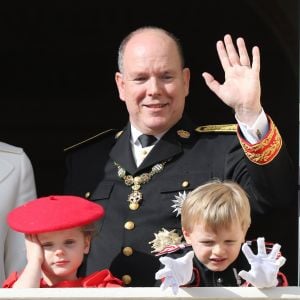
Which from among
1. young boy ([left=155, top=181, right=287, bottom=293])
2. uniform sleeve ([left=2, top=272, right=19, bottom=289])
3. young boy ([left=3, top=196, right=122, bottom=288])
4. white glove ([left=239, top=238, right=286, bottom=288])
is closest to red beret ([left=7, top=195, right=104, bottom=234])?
young boy ([left=3, top=196, right=122, bottom=288])

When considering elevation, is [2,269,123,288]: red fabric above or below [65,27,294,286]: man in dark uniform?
below

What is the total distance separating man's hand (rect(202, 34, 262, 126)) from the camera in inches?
148

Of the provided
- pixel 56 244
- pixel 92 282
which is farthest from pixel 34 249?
pixel 92 282

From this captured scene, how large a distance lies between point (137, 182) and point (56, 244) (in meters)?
0.42

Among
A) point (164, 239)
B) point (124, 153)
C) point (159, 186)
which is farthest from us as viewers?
point (124, 153)

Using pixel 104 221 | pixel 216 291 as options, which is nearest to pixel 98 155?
pixel 104 221

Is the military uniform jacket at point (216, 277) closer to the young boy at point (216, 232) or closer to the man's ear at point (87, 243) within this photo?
the young boy at point (216, 232)

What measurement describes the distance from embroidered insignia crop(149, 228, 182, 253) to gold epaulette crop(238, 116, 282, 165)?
1.02 ft

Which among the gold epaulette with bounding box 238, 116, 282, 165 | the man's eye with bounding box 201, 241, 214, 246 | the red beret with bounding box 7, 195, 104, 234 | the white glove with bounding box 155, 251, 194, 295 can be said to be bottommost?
the white glove with bounding box 155, 251, 194, 295

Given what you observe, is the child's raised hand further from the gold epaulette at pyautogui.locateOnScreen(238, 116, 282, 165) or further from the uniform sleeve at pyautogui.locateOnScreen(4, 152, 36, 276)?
the gold epaulette at pyautogui.locateOnScreen(238, 116, 282, 165)

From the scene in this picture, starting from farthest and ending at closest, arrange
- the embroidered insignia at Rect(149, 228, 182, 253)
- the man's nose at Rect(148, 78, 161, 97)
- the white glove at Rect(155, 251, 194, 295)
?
1. the man's nose at Rect(148, 78, 161, 97)
2. the embroidered insignia at Rect(149, 228, 182, 253)
3. the white glove at Rect(155, 251, 194, 295)

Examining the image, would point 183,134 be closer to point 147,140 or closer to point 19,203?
point 147,140

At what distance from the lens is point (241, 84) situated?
3816 millimetres

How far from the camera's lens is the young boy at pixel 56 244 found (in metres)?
3.70
